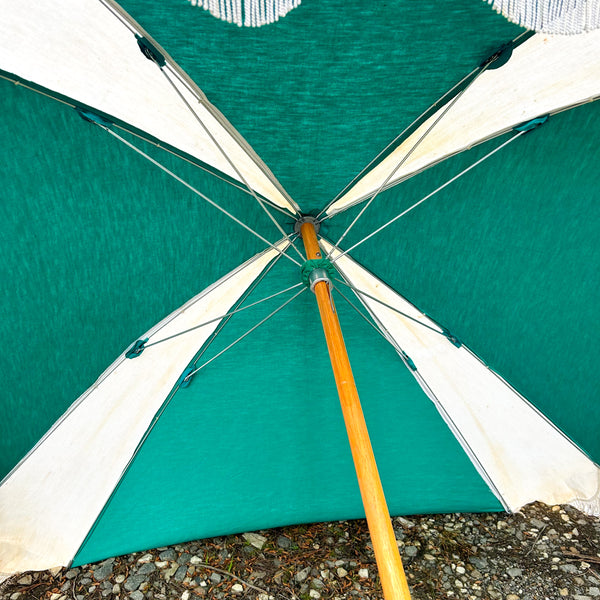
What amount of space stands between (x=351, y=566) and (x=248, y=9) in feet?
7.92

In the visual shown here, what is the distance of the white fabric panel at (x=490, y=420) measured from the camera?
2.06 m

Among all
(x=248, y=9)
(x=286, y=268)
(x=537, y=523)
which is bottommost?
(x=248, y=9)

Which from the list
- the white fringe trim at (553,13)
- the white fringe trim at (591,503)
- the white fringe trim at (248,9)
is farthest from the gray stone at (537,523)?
the white fringe trim at (248,9)

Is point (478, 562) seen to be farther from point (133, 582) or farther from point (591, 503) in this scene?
point (133, 582)

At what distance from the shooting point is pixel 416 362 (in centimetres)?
215

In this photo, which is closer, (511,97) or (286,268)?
(511,97)

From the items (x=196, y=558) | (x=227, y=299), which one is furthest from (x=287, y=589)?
(x=227, y=299)

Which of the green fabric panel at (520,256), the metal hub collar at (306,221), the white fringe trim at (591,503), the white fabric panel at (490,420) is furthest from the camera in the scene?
the white fringe trim at (591,503)

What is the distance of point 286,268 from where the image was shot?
1955mm

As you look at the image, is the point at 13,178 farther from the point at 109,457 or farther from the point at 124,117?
the point at 109,457

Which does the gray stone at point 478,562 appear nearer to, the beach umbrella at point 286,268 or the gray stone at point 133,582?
the beach umbrella at point 286,268

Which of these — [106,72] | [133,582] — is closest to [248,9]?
[106,72]

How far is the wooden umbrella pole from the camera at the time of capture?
129cm

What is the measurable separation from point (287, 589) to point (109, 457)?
40.6 inches
